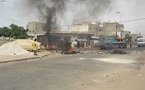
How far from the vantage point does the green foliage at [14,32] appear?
73.2m

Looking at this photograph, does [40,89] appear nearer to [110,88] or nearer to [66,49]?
[110,88]

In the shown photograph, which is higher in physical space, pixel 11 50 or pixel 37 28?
pixel 37 28

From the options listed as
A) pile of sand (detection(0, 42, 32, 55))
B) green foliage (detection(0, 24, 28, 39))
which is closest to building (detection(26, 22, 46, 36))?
green foliage (detection(0, 24, 28, 39))

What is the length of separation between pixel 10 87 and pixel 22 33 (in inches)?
2501

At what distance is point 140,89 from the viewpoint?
10.6m

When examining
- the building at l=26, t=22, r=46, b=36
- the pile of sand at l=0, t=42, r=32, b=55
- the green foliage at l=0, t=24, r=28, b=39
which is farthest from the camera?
the green foliage at l=0, t=24, r=28, b=39

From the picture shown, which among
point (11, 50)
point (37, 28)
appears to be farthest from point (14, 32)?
point (11, 50)

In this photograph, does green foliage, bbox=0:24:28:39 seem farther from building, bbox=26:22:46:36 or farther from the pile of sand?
the pile of sand

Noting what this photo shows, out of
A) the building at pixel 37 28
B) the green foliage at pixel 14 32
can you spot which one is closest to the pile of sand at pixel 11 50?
the building at pixel 37 28

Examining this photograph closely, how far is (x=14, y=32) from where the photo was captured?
244ft

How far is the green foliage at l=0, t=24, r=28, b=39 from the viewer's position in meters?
73.2

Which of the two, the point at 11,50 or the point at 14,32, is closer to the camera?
the point at 11,50

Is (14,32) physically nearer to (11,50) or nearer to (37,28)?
(37,28)

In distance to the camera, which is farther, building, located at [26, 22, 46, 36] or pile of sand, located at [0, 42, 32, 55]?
building, located at [26, 22, 46, 36]
